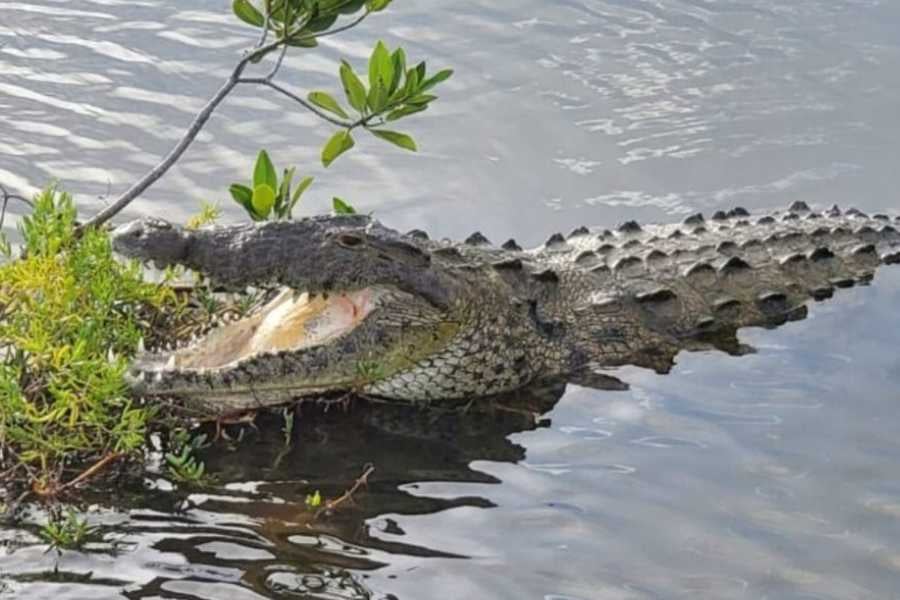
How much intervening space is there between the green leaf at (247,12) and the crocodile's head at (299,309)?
0.86 m

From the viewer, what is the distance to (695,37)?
451 inches

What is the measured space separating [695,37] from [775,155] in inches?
79.9

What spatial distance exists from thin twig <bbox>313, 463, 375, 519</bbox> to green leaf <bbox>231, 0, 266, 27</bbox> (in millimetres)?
1879

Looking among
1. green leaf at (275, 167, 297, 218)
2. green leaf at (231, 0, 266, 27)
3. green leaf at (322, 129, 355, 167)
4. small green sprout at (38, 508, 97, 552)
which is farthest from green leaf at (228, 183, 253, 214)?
small green sprout at (38, 508, 97, 552)

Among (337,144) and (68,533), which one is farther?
(337,144)

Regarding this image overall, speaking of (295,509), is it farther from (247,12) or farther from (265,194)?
(247,12)

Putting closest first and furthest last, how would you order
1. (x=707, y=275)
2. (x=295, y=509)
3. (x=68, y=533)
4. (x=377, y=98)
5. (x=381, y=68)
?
(x=68, y=533) → (x=295, y=509) → (x=381, y=68) → (x=377, y=98) → (x=707, y=275)

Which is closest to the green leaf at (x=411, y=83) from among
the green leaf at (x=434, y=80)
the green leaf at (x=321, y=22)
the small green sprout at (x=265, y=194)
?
the green leaf at (x=434, y=80)

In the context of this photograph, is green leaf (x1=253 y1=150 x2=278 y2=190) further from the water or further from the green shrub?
the water

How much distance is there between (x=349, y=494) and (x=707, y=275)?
255cm

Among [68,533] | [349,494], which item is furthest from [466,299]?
[68,533]

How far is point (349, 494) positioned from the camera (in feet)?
18.0

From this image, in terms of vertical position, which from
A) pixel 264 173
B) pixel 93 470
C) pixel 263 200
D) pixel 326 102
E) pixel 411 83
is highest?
pixel 411 83

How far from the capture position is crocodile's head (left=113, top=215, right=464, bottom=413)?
5795mm
